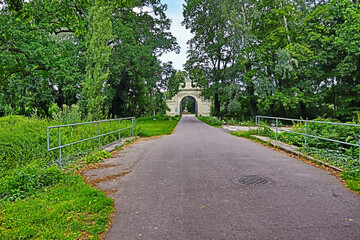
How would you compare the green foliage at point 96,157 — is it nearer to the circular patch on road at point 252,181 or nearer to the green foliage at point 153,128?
the circular patch on road at point 252,181

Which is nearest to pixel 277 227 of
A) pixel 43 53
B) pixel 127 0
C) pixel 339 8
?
pixel 127 0

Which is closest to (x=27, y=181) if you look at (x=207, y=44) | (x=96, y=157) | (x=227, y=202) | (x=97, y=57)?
(x=96, y=157)

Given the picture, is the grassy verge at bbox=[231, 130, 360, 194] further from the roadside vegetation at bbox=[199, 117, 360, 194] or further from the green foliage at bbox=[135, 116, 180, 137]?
the green foliage at bbox=[135, 116, 180, 137]

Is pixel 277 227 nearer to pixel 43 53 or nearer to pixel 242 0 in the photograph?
pixel 43 53

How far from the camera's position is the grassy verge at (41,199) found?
2670 mm

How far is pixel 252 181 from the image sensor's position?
4.61 meters

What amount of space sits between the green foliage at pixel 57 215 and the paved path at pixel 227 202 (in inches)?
10.3

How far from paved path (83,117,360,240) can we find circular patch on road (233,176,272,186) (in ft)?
0.52

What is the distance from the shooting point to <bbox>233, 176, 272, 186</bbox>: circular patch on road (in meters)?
4.47

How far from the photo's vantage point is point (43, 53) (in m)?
17.8

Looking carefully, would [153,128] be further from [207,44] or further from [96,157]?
[207,44]

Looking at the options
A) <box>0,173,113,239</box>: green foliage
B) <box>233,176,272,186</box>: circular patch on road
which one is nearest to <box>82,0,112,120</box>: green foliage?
<box>0,173,113,239</box>: green foliage

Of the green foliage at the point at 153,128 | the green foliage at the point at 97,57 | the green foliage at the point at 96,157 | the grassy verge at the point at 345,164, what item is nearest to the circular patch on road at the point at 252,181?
the grassy verge at the point at 345,164

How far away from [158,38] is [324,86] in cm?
1836
